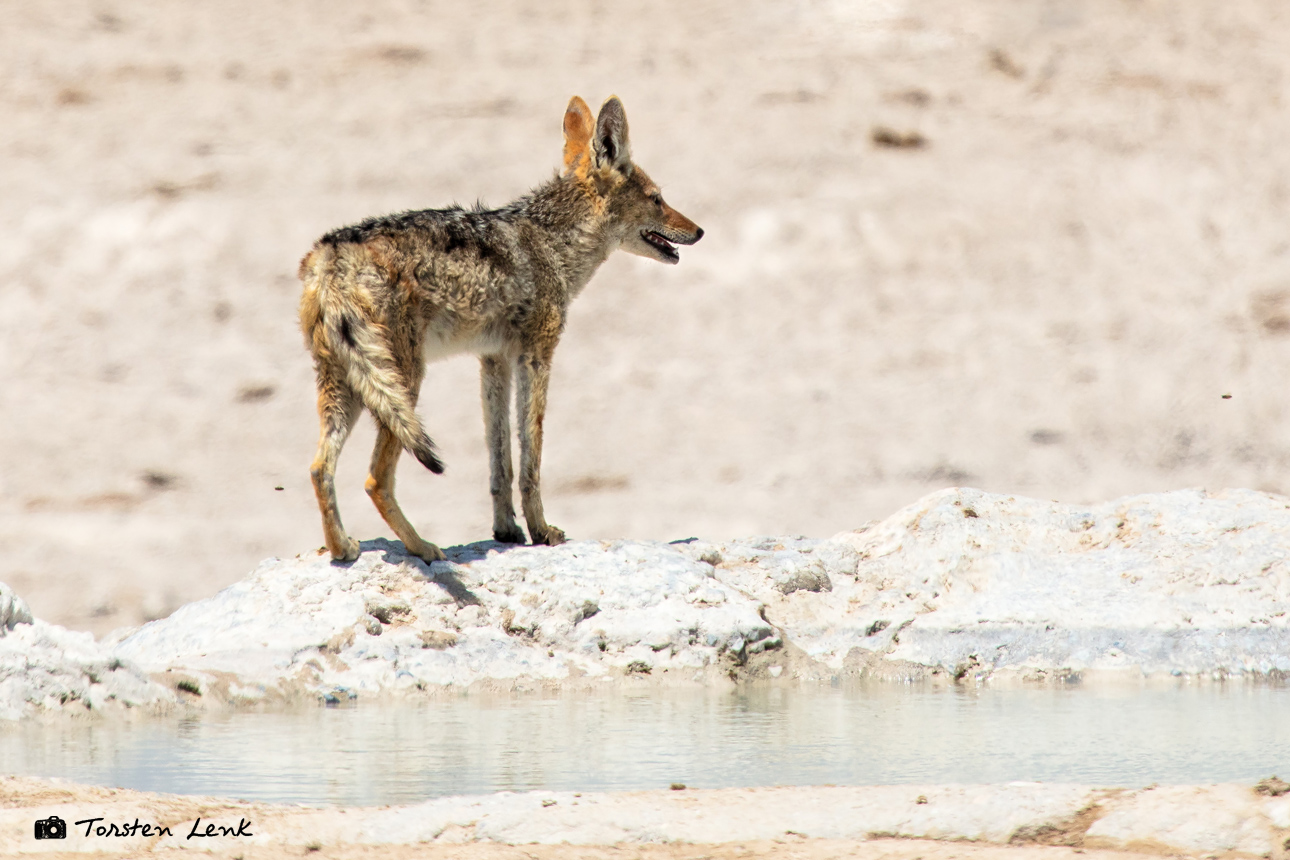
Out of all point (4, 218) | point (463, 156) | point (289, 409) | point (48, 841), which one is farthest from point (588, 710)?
point (4, 218)

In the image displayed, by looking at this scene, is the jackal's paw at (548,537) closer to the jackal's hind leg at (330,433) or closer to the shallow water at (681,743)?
the jackal's hind leg at (330,433)

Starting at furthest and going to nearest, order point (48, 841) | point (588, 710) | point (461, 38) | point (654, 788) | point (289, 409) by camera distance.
A: 1. point (461, 38)
2. point (289, 409)
3. point (588, 710)
4. point (654, 788)
5. point (48, 841)

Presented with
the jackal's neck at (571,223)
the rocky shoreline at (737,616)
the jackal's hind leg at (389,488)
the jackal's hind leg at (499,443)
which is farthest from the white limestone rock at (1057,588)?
the jackal's neck at (571,223)

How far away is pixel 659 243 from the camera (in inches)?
347

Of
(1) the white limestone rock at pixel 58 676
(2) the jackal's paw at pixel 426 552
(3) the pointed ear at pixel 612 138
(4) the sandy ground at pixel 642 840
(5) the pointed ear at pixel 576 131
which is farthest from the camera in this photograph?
(5) the pointed ear at pixel 576 131

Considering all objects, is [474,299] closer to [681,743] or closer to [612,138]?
[612,138]

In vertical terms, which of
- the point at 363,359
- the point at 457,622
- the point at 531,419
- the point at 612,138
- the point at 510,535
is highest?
the point at 612,138

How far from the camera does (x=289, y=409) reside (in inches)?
575

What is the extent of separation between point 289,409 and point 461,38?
19.6 feet

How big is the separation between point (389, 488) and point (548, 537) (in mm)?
990

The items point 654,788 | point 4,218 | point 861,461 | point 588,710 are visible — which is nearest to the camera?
point 654,788

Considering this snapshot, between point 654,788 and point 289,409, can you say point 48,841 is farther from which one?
point 289,409

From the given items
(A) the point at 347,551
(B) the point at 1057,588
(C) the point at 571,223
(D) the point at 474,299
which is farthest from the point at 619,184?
(B) the point at 1057,588

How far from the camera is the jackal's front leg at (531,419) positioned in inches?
308
